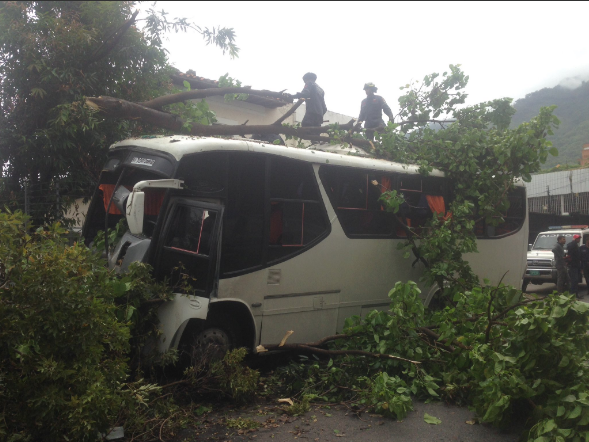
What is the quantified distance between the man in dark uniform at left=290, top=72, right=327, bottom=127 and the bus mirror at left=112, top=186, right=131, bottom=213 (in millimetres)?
4632

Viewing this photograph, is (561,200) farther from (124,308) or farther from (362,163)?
(124,308)

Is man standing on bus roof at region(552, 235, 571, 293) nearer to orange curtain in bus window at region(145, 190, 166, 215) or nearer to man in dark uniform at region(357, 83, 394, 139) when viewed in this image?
man in dark uniform at region(357, 83, 394, 139)

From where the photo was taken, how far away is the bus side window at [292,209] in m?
6.21

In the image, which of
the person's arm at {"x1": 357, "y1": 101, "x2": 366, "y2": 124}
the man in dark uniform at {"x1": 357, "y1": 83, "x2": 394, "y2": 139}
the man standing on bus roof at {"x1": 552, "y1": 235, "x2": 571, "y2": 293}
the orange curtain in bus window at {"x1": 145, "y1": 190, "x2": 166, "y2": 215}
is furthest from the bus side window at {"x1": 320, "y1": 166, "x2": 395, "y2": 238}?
the man standing on bus roof at {"x1": 552, "y1": 235, "x2": 571, "y2": 293}

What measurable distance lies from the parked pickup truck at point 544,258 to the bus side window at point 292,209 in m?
12.3

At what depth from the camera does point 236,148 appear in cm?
588

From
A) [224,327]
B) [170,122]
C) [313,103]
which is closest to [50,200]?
[170,122]

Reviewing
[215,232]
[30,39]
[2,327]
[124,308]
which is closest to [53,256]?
[2,327]

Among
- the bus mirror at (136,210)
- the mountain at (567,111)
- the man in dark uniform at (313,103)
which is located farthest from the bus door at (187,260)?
the mountain at (567,111)

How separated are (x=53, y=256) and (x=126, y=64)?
5.70m

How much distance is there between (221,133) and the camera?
7.98m

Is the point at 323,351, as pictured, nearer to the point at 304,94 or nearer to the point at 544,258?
the point at 304,94

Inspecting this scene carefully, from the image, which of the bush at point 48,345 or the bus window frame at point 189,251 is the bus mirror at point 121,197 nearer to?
the bus window frame at point 189,251

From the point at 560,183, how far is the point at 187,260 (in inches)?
1179
